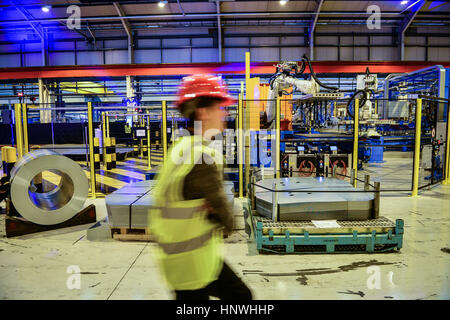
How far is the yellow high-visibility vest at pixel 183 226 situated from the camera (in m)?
1.39

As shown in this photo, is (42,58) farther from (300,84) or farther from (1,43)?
(300,84)

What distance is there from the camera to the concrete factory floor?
8.88 ft

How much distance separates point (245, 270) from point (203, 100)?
2.27 metres

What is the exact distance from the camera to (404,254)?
11.7 feet

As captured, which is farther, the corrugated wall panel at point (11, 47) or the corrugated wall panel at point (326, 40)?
the corrugated wall panel at point (11, 47)

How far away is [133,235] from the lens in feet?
13.3

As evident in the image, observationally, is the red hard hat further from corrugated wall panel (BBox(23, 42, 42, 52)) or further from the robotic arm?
corrugated wall panel (BBox(23, 42, 42, 52))

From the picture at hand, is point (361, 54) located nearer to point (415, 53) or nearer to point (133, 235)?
point (415, 53)

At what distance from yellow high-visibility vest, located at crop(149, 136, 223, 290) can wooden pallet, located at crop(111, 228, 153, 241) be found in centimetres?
270

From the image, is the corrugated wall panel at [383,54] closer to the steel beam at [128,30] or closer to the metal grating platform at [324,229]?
the steel beam at [128,30]

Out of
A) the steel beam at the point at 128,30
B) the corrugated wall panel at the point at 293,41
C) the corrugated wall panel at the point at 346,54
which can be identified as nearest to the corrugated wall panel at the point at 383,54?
the corrugated wall panel at the point at 346,54

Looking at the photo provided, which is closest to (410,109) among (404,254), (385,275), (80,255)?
(404,254)

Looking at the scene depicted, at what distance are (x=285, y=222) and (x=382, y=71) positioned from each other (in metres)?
19.4

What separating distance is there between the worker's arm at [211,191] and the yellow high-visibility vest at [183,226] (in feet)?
0.09
